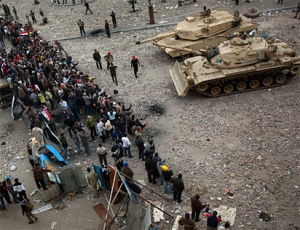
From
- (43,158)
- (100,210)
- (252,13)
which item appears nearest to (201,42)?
(252,13)

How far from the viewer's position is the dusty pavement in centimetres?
1030

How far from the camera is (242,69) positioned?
1508 centimetres

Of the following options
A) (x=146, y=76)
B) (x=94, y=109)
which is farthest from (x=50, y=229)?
(x=146, y=76)

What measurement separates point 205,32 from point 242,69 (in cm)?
439

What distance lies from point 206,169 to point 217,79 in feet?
15.9

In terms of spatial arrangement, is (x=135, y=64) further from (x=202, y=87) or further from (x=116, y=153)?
(x=116, y=153)

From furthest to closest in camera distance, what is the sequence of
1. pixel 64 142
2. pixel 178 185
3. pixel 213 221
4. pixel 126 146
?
1. pixel 64 142
2. pixel 126 146
3. pixel 178 185
4. pixel 213 221

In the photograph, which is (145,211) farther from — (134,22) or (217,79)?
(134,22)

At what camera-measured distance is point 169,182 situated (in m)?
10.5

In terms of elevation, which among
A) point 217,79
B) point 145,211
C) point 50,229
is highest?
point 217,79

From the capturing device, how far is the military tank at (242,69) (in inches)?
595

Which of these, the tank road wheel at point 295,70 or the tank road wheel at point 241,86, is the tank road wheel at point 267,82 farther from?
the tank road wheel at point 295,70

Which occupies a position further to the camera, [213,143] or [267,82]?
[267,82]

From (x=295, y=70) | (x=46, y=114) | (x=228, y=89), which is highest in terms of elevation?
(x=46, y=114)
